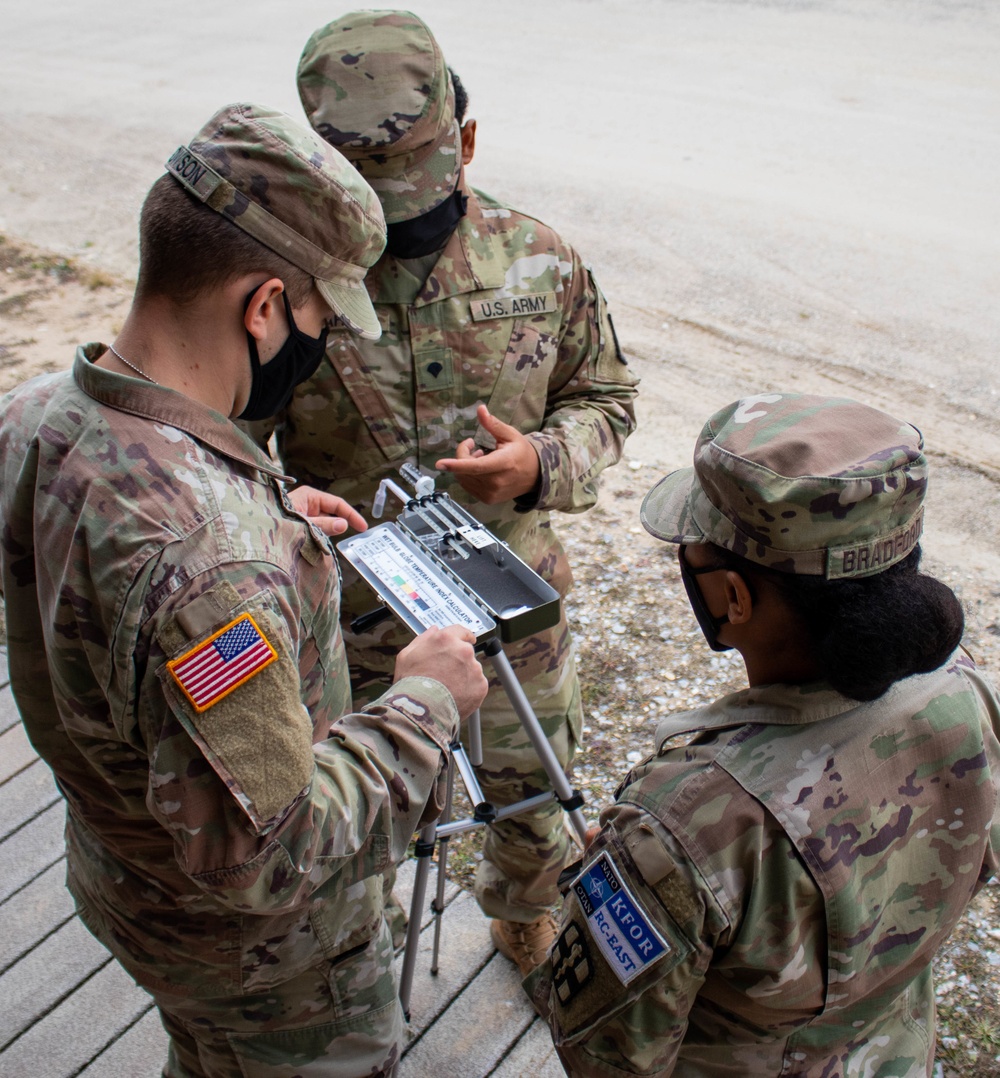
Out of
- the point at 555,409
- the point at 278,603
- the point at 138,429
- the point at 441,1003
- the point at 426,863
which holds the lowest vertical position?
the point at 441,1003

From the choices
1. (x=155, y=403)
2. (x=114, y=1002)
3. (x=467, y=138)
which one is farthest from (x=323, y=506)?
(x=114, y=1002)

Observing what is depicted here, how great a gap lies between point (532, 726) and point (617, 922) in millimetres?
885

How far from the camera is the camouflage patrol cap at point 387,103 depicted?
2373 millimetres

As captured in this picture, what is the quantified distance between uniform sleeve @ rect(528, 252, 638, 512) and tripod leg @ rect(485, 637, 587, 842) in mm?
491

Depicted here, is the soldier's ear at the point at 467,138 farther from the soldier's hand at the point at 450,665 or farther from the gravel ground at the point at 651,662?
the gravel ground at the point at 651,662

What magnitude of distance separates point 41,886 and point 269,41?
11.3m

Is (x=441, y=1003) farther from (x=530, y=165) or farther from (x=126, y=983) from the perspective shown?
(x=530, y=165)

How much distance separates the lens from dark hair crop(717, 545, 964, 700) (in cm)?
141

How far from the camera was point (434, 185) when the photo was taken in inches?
98.3

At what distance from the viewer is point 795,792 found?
4.85 ft

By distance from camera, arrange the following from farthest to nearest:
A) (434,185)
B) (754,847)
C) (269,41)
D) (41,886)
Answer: (269,41), (41,886), (434,185), (754,847)

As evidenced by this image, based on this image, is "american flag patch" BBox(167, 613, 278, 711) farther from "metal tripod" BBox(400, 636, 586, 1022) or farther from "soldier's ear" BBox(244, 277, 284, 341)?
"metal tripod" BBox(400, 636, 586, 1022)

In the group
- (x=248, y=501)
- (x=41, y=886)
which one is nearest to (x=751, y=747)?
(x=248, y=501)

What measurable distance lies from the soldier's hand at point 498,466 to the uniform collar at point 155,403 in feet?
2.76
